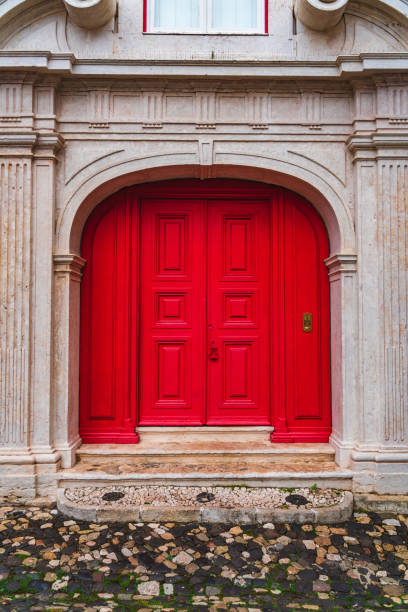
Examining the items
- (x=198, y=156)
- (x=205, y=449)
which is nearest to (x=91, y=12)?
(x=198, y=156)

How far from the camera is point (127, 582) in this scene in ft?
10.6

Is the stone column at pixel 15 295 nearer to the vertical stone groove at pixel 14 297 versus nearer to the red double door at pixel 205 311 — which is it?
the vertical stone groove at pixel 14 297

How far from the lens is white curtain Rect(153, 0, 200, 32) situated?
16.5 ft

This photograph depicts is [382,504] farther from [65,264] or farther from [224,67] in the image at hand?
[224,67]

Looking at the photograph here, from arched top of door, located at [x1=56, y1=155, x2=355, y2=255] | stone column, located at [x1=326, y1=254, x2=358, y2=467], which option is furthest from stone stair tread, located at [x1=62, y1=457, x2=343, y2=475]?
arched top of door, located at [x1=56, y1=155, x2=355, y2=255]

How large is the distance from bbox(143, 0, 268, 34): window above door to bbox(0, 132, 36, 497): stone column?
6.43 feet

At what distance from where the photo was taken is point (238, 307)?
212 inches

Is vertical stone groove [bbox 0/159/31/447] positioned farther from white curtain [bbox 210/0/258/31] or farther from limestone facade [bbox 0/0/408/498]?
white curtain [bbox 210/0/258/31]

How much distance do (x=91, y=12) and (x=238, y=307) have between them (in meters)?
3.50

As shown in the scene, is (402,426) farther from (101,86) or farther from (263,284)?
(101,86)

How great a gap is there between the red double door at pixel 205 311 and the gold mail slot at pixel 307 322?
0.5 inches

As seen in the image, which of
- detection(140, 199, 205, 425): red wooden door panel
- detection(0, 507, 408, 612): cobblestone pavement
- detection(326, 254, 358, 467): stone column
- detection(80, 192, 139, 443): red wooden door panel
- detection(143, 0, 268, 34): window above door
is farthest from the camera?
detection(140, 199, 205, 425): red wooden door panel

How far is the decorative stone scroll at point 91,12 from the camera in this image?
464 centimetres

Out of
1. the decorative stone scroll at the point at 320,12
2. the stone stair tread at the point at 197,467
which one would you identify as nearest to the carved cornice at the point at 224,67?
the decorative stone scroll at the point at 320,12
